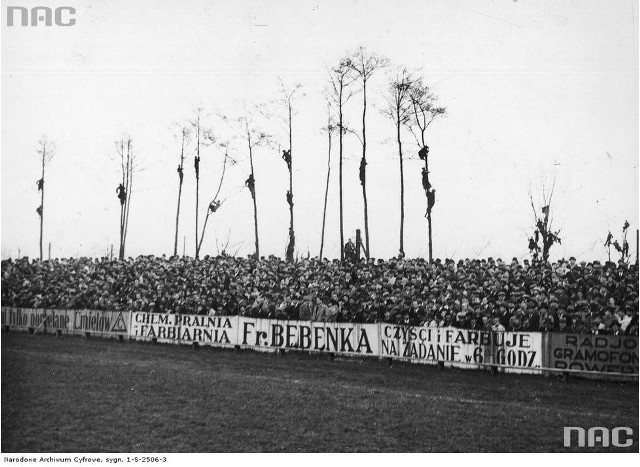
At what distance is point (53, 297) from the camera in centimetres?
2119

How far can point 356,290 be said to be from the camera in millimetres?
17219

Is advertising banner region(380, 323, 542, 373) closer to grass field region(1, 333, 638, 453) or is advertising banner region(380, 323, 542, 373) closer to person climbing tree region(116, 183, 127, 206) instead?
grass field region(1, 333, 638, 453)

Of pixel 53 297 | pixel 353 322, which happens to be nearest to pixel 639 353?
pixel 353 322

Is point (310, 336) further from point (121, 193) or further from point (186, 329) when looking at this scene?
point (121, 193)

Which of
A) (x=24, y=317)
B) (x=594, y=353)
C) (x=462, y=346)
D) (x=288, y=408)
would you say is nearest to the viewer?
(x=288, y=408)

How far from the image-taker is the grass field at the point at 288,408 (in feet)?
35.7

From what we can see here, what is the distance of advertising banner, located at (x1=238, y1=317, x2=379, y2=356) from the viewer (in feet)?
54.0

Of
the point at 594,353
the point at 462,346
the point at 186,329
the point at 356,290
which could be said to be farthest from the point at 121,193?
the point at 594,353

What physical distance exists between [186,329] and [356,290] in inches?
190

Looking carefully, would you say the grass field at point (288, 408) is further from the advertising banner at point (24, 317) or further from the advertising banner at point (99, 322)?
the advertising banner at point (99, 322)

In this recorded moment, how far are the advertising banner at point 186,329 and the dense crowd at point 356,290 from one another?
0.32 meters

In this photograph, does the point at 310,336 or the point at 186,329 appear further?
the point at 186,329

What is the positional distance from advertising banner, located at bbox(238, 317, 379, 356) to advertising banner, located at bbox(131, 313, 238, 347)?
A: 0.42 metres

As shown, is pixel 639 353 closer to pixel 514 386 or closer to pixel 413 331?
pixel 514 386
